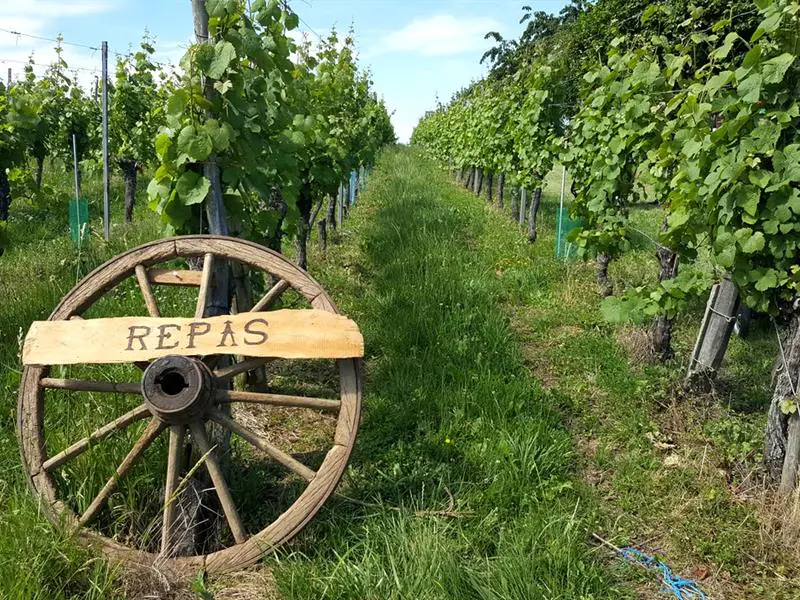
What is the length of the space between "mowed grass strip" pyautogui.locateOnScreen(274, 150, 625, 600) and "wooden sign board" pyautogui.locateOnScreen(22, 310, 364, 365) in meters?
0.81

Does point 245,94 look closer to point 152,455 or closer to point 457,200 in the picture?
point 152,455

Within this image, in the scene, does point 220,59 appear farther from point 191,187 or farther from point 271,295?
point 271,295

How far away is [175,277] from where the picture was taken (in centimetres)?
273

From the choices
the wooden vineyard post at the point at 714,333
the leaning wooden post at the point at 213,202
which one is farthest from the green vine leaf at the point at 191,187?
the wooden vineyard post at the point at 714,333

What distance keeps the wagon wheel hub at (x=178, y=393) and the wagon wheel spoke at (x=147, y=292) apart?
0.28 m

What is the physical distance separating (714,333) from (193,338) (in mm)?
3228

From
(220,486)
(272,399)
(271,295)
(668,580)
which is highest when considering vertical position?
(271,295)

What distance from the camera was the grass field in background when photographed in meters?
2.35

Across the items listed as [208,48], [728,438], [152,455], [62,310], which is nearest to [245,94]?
[208,48]

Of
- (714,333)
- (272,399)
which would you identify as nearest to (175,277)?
(272,399)

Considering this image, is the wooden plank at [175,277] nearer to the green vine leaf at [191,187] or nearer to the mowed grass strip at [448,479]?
the green vine leaf at [191,187]

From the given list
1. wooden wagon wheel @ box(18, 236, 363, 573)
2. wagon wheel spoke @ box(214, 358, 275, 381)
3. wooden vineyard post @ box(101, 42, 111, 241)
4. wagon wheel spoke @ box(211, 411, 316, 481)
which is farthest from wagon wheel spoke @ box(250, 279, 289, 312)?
wooden vineyard post @ box(101, 42, 111, 241)

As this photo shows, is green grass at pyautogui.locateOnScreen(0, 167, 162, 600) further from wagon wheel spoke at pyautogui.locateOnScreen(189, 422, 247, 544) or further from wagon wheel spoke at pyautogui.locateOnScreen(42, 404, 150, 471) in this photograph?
wagon wheel spoke at pyautogui.locateOnScreen(189, 422, 247, 544)

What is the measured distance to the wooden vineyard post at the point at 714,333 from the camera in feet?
12.9
